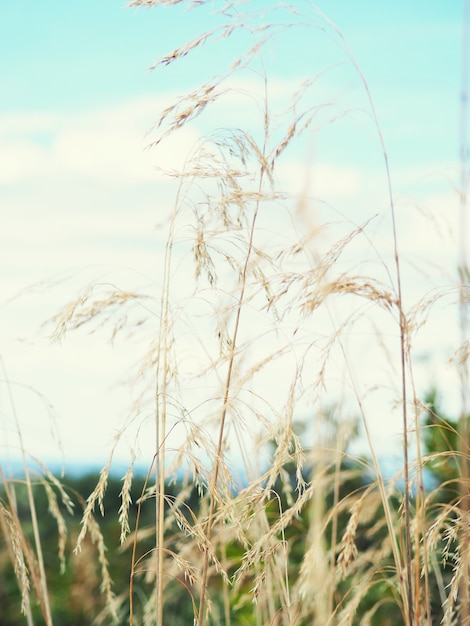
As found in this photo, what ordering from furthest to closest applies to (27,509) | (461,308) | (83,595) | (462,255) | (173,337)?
(27,509) → (83,595) → (173,337) → (461,308) → (462,255)

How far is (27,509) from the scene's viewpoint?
578 centimetres

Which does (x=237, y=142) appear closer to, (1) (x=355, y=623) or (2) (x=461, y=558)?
(2) (x=461, y=558)

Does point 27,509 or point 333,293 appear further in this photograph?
point 27,509

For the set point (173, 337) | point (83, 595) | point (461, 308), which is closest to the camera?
point (461, 308)

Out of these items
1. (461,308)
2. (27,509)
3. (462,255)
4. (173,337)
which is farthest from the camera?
(27,509)

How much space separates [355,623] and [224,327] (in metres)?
3.60

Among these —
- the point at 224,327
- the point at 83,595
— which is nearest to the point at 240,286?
the point at 224,327

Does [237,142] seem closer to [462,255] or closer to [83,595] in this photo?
[462,255]

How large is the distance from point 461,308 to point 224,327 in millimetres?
535

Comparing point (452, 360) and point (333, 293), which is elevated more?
point (333, 293)

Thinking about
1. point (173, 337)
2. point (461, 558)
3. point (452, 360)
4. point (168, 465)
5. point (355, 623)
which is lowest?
point (355, 623)

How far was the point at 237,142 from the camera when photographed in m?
1.87

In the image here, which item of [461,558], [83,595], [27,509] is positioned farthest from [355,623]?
[461,558]

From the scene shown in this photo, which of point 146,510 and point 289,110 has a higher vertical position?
point 289,110
